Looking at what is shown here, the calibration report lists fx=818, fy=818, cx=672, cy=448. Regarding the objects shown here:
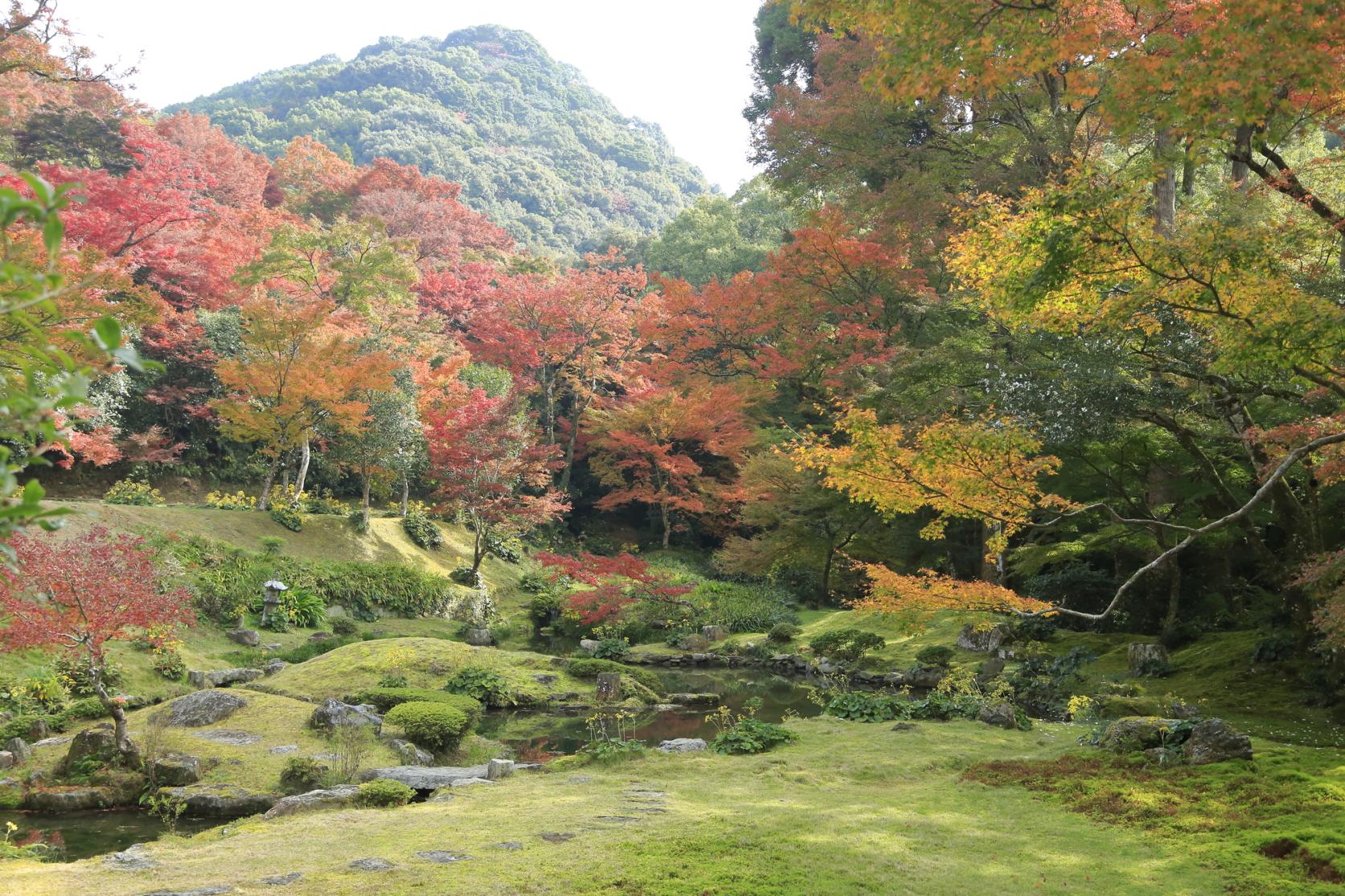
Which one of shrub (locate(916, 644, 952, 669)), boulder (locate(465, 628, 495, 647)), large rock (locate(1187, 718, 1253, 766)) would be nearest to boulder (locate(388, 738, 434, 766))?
large rock (locate(1187, 718, 1253, 766))

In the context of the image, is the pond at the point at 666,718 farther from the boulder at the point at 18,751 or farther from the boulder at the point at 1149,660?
the boulder at the point at 18,751

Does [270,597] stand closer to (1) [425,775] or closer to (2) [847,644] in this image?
(1) [425,775]

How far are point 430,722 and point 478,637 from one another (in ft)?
24.6

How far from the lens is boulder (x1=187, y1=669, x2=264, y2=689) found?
34.7 ft

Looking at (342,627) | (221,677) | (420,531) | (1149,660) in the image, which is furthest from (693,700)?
(420,531)

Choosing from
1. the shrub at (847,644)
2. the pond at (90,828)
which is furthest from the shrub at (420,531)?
the pond at (90,828)

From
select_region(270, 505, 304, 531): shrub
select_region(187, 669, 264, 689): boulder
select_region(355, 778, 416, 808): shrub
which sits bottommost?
select_region(187, 669, 264, 689): boulder

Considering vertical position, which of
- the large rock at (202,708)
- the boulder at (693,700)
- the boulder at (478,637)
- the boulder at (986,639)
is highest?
the boulder at (986,639)

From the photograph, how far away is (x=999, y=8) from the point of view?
6008 millimetres

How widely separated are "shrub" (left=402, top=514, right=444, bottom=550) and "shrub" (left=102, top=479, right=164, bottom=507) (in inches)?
202

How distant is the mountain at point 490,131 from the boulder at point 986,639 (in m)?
30.5

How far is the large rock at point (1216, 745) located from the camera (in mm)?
5629

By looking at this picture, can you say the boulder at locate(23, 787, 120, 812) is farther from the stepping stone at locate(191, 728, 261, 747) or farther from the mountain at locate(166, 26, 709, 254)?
the mountain at locate(166, 26, 709, 254)

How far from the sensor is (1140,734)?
621cm
